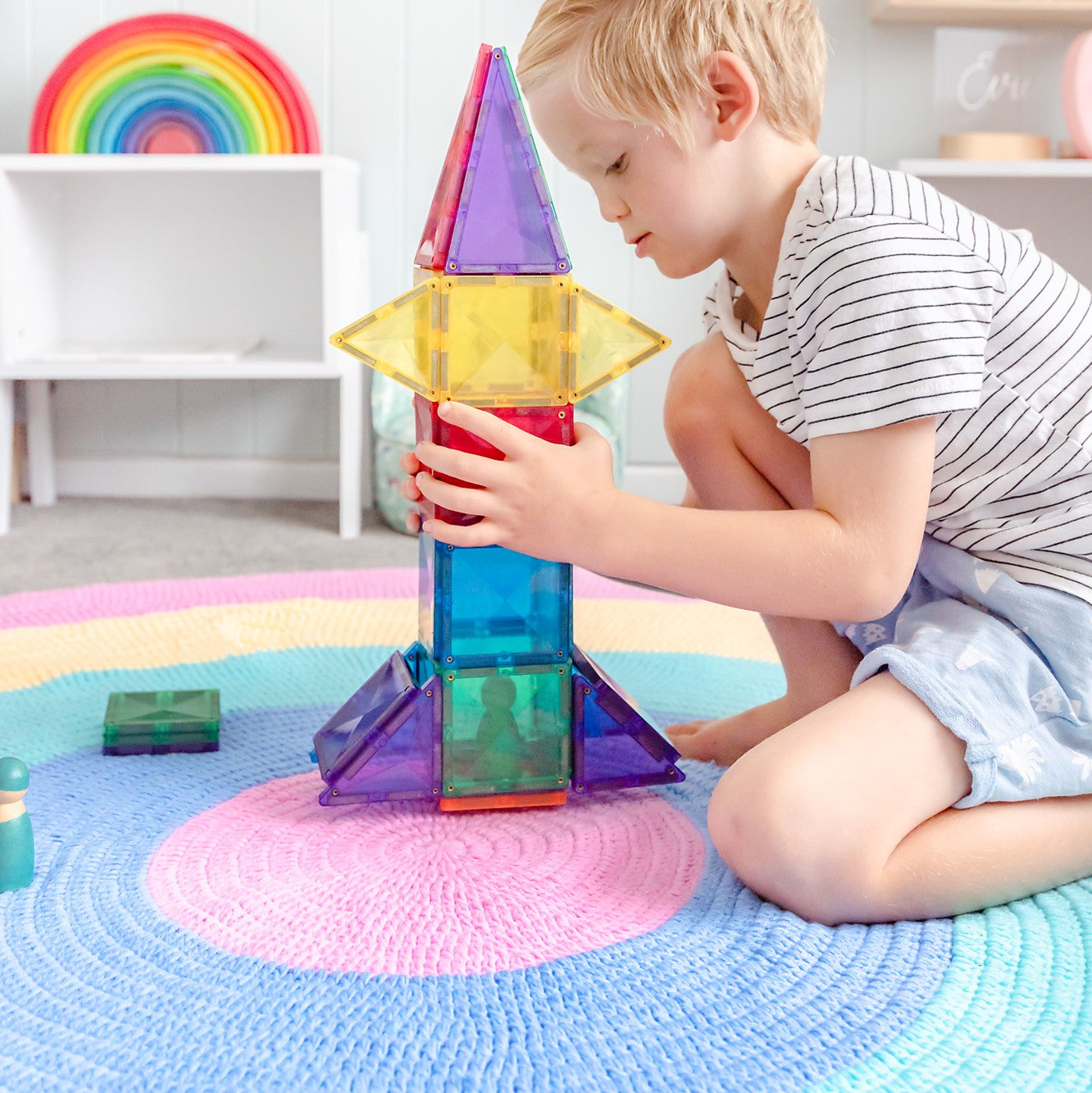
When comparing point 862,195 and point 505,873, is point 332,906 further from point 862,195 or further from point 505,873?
point 862,195

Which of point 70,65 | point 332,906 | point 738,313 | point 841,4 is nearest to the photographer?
point 332,906

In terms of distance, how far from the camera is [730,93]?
747 millimetres

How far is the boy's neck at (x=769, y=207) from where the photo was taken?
0.78m

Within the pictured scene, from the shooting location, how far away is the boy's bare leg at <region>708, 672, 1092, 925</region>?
2.15 ft

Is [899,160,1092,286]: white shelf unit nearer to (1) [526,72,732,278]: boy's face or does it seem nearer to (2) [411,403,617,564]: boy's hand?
(1) [526,72,732,278]: boy's face

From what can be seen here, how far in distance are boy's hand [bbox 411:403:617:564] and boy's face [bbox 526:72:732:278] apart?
0.16 meters

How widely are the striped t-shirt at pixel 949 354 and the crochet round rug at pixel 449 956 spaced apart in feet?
0.73

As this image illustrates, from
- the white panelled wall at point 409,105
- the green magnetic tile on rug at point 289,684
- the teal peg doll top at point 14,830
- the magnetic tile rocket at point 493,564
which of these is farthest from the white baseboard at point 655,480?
the teal peg doll top at point 14,830

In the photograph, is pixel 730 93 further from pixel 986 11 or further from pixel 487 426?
pixel 986 11

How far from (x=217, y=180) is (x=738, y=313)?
123 centimetres

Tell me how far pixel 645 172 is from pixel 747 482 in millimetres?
227

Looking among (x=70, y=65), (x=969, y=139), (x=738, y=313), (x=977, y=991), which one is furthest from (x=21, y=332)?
(x=977, y=991)

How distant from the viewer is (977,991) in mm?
597

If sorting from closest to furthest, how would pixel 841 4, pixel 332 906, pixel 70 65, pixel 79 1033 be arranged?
1. pixel 79 1033
2. pixel 332 906
3. pixel 70 65
4. pixel 841 4
